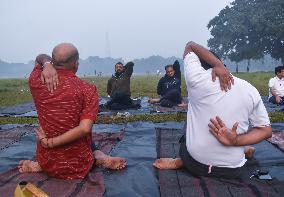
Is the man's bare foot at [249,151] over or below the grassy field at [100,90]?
over

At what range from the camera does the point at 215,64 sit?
12.3ft

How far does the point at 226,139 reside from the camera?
12.3 feet

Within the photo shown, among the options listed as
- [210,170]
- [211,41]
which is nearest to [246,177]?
[210,170]

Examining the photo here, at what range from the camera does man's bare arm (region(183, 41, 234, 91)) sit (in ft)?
12.0

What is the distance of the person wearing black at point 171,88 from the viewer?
11086 mm

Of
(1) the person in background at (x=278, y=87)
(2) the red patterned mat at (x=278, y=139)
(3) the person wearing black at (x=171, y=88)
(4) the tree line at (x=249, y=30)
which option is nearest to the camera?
(2) the red patterned mat at (x=278, y=139)

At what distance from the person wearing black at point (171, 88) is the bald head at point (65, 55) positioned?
7182 millimetres

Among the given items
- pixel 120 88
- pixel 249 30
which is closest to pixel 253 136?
pixel 120 88

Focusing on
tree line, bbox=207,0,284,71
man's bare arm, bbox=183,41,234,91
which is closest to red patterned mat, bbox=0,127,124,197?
man's bare arm, bbox=183,41,234,91

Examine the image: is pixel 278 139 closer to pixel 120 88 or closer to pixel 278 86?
pixel 278 86

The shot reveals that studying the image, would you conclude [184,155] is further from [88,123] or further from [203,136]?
[88,123]

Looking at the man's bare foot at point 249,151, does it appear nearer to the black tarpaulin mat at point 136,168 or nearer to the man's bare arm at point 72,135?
the black tarpaulin mat at point 136,168

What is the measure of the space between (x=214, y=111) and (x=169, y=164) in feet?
3.77

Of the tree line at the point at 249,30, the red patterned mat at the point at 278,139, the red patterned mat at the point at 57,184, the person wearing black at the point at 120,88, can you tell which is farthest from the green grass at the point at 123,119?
the tree line at the point at 249,30
